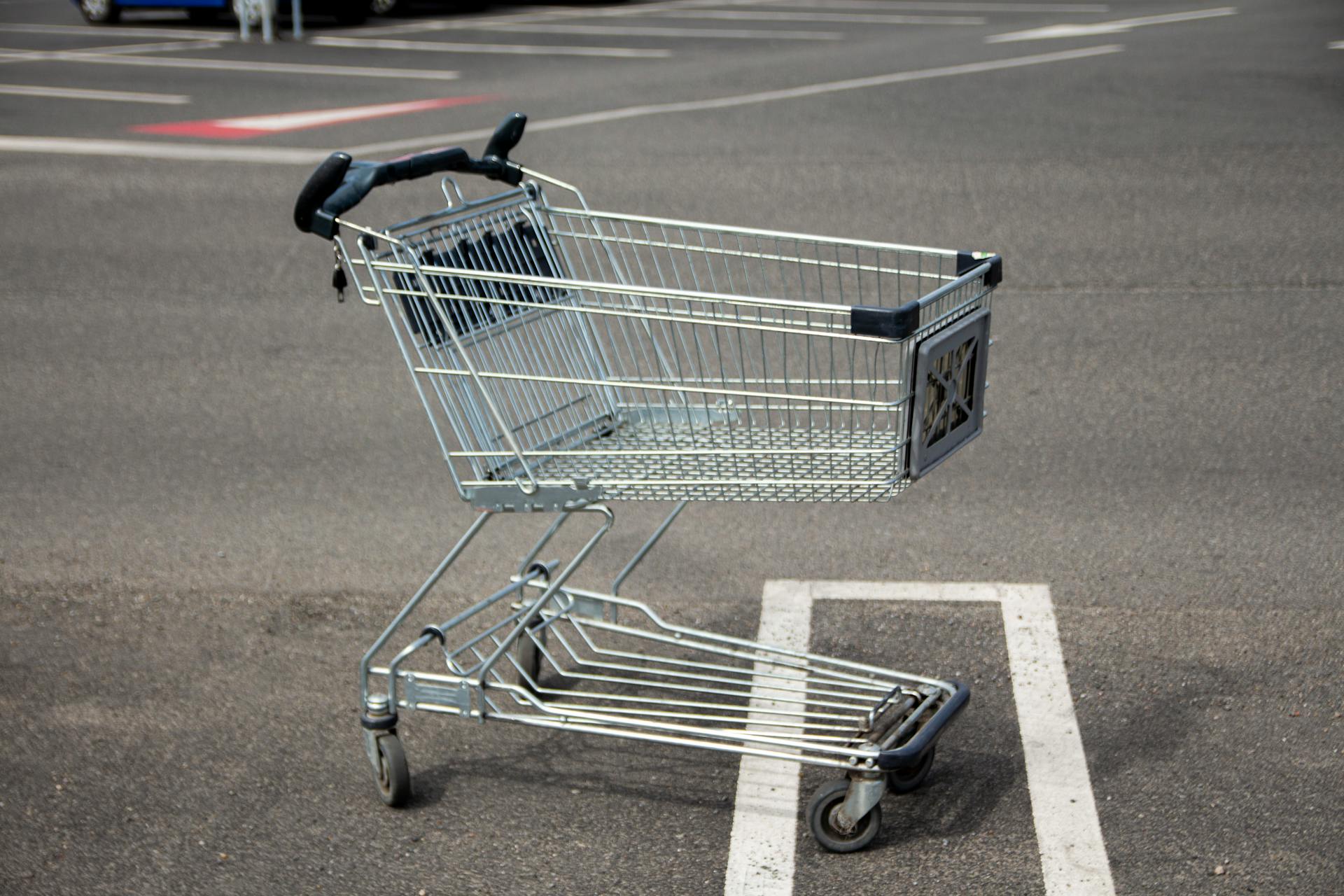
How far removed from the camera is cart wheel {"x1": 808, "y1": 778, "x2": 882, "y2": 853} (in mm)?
3416

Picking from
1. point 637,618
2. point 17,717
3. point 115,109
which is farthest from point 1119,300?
point 115,109

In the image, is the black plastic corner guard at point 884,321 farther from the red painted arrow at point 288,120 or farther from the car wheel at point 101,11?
the car wheel at point 101,11

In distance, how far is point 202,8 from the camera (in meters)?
20.5

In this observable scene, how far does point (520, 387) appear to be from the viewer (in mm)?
3873

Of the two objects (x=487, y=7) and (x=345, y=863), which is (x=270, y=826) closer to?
(x=345, y=863)

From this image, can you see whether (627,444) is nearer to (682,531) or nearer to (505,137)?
(505,137)

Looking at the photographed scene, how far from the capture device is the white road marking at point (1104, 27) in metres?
18.4

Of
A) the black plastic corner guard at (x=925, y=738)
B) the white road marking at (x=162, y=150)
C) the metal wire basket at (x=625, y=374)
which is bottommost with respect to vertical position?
the white road marking at (x=162, y=150)

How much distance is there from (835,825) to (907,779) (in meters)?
0.30

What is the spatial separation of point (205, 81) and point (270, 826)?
45.2ft

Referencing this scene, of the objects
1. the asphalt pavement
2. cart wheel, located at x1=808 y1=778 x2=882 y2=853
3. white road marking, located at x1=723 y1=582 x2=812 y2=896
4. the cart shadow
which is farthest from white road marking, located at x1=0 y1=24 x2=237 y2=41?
cart wheel, located at x1=808 y1=778 x2=882 y2=853

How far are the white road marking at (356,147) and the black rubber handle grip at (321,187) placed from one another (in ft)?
26.7

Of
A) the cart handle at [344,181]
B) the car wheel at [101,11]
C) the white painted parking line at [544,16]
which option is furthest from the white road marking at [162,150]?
the car wheel at [101,11]

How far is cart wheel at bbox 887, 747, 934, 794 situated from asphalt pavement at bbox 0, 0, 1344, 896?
3.4 inches
